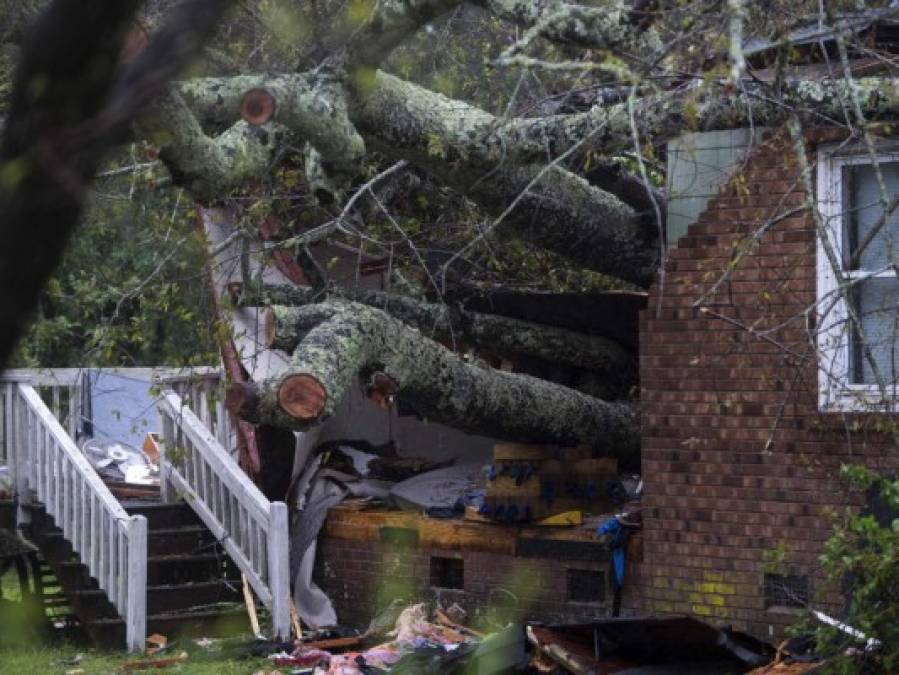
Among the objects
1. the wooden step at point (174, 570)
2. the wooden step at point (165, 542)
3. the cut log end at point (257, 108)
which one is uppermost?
the cut log end at point (257, 108)

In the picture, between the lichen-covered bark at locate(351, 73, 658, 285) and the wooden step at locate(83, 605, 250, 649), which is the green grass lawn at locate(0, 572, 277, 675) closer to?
the wooden step at locate(83, 605, 250, 649)

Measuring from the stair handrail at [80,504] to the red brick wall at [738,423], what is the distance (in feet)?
13.0

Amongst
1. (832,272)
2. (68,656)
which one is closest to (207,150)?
(832,272)

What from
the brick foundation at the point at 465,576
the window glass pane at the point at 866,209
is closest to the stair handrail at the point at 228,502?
the brick foundation at the point at 465,576

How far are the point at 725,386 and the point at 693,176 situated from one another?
1.40 metres

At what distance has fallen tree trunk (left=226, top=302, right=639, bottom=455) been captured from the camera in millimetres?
8258

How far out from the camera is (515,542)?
1034 centimetres

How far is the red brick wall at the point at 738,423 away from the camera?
848 centimetres

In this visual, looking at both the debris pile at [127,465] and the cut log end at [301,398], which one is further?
the debris pile at [127,465]

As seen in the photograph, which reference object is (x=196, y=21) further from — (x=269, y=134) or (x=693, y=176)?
(x=693, y=176)

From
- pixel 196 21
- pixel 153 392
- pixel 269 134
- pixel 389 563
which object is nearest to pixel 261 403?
pixel 269 134

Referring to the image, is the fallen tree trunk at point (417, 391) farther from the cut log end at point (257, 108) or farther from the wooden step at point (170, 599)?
the wooden step at point (170, 599)

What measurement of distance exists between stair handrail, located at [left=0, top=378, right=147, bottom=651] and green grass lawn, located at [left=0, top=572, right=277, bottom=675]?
38 cm

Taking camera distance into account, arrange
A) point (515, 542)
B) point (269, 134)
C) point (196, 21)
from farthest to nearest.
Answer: point (515, 542), point (269, 134), point (196, 21)
